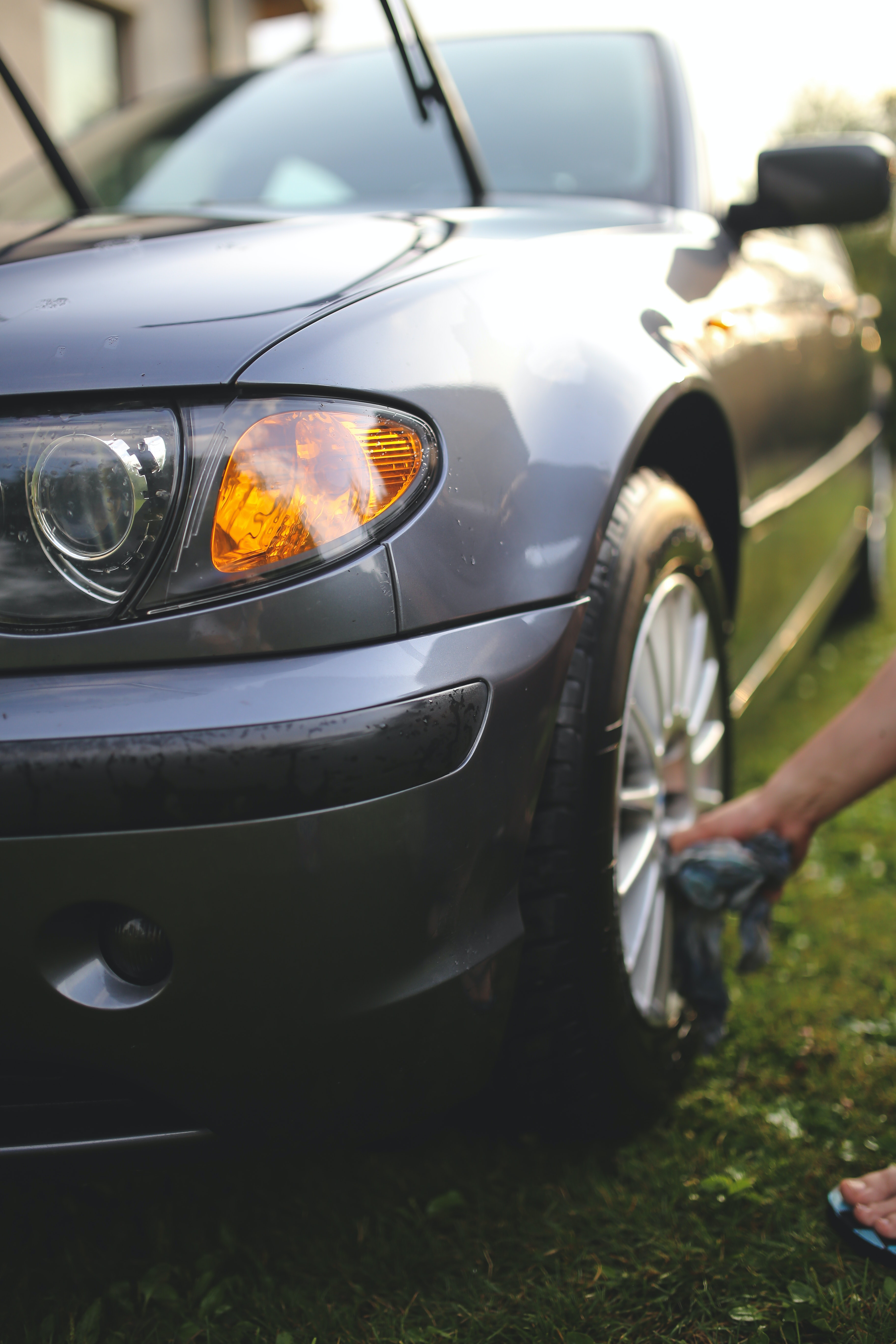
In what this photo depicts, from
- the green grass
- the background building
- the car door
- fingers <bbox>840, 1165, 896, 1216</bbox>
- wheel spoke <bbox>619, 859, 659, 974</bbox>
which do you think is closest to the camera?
the green grass

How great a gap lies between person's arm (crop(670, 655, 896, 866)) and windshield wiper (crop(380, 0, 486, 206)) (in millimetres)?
1029

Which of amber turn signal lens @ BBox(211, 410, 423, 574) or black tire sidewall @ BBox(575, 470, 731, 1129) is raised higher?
amber turn signal lens @ BBox(211, 410, 423, 574)

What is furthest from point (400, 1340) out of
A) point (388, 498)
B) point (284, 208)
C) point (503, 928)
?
point (284, 208)

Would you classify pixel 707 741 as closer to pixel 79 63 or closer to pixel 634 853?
pixel 634 853

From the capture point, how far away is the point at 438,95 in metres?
1.70

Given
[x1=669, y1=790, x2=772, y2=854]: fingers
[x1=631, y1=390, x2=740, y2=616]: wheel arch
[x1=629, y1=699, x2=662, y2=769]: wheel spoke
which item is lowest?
[x1=669, y1=790, x2=772, y2=854]: fingers

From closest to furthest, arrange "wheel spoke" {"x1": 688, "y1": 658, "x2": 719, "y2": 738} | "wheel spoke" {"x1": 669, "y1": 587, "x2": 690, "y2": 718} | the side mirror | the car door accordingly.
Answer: "wheel spoke" {"x1": 669, "y1": 587, "x2": 690, "y2": 718} < "wheel spoke" {"x1": 688, "y1": 658, "x2": 719, "y2": 738} < the car door < the side mirror

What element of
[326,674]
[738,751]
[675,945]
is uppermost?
[326,674]

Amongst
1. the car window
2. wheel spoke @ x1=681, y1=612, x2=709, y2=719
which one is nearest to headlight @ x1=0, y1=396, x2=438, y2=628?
wheel spoke @ x1=681, y1=612, x2=709, y2=719

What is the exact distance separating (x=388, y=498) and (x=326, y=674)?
18 cm

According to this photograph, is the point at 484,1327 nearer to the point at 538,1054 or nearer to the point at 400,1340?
the point at 400,1340

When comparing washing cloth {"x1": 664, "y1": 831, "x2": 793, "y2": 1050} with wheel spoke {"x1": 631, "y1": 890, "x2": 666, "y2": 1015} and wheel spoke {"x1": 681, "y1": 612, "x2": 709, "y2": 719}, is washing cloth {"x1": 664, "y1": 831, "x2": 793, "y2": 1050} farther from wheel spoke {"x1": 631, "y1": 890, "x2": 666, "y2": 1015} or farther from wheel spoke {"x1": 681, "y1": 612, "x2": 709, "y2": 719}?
wheel spoke {"x1": 681, "y1": 612, "x2": 709, "y2": 719}

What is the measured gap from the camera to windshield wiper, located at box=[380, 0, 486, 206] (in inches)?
60.1

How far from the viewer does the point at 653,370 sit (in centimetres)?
141
